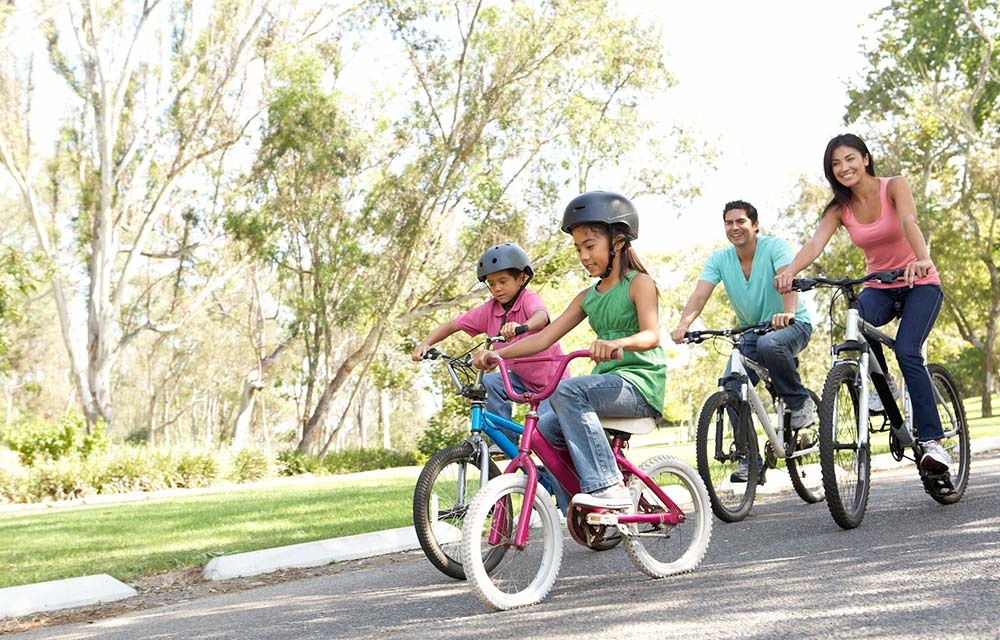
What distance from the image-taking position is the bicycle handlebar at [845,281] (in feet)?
19.9

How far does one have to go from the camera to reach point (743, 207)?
764cm

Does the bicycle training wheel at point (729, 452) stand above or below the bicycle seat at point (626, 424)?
below

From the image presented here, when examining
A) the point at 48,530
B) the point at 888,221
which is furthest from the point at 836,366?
the point at 48,530

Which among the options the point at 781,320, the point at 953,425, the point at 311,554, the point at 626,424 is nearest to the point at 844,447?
the point at 781,320

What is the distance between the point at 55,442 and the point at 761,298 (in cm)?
1769

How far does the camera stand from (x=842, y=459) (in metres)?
6.16

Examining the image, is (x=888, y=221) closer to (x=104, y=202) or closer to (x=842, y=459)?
(x=842, y=459)

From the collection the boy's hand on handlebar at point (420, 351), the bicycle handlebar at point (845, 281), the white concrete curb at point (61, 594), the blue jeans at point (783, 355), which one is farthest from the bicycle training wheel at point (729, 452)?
the white concrete curb at point (61, 594)

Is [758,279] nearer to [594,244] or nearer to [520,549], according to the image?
[594,244]

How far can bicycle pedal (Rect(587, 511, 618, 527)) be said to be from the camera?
477 cm

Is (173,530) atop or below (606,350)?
below

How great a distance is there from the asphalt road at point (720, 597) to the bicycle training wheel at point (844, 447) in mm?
155

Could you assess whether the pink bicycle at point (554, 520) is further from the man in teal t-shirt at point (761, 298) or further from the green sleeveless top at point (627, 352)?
the man in teal t-shirt at point (761, 298)

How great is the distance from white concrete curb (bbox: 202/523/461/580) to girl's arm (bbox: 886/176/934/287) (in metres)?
3.96
